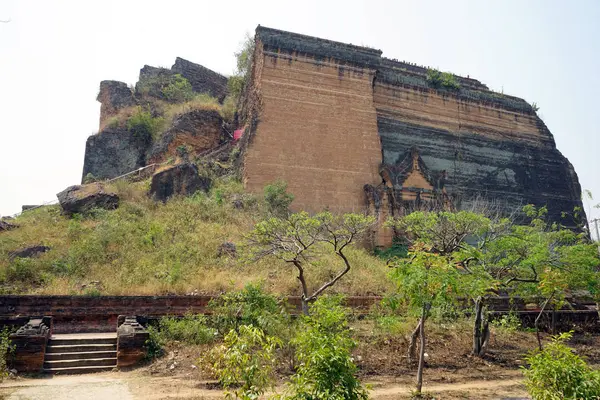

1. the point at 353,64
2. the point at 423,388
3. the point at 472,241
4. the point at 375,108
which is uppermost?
the point at 353,64

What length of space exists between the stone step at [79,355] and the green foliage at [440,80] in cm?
2071

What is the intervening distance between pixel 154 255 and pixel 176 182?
543cm

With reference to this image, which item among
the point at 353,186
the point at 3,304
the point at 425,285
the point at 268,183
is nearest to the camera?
the point at 425,285

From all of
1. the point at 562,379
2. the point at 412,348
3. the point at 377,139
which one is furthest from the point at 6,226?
the point at 562,379

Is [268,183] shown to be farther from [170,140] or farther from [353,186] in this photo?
[170,140]

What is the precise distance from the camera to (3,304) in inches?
385

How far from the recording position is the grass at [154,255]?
454 inches

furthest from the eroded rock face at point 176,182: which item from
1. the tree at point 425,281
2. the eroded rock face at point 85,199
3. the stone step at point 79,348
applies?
the tree at point 425,281

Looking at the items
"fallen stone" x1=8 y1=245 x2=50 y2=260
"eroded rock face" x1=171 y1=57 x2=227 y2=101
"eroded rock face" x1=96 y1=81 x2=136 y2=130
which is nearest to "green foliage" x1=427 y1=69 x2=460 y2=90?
"eroded rock face" x1=171 y1=57 x2=227 y2=101

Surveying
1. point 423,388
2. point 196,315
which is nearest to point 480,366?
point 423,388

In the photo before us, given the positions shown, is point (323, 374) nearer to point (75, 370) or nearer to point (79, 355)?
point (75, 370)

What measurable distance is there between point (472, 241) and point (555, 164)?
928 centimetres

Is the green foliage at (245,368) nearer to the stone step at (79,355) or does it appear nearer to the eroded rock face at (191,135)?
the stone step at (79,355)

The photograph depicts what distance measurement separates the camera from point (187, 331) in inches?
356
